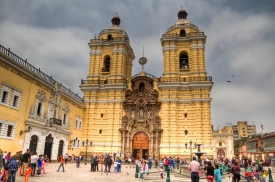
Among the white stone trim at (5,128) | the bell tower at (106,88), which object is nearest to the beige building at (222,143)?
the bell tower at (106,88)

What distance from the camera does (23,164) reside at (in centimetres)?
1433

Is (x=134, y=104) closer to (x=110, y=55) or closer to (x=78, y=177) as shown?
(x=110, y=55)

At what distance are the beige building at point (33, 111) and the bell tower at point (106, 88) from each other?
3147mm

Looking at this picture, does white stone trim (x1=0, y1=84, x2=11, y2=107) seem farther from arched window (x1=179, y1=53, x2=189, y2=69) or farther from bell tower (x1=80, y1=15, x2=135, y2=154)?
arched window (x1=179, y1=53, x2=189, y2=69)

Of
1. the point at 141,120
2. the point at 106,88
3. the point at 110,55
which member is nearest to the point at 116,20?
the point at 110,55

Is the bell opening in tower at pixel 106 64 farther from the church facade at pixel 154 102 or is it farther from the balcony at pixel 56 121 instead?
the balcony at pixel 56 121

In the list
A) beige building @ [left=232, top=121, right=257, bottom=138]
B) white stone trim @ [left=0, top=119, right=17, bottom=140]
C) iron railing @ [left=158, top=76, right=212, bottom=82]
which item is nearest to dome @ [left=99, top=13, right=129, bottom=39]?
iron railing @ [left=158, top=76, right=212, bottom=82]

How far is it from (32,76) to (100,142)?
1437 cm

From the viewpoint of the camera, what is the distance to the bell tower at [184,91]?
1242 inches

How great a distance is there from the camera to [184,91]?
33594 mm

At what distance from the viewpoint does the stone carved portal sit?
1289 inches

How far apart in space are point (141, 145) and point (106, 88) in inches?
377

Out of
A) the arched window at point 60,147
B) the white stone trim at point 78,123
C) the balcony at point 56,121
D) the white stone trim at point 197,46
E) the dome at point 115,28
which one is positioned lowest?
the arched window at point 60,147

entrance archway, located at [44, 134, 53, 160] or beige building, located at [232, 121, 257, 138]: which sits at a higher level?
beige building, located at [232, 121, 257, 138]
